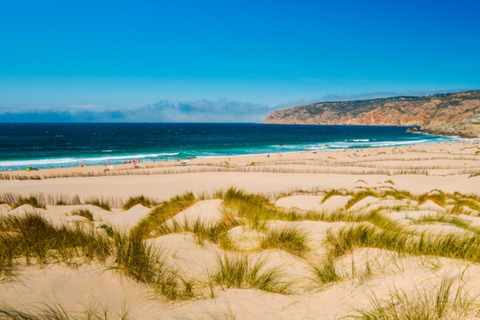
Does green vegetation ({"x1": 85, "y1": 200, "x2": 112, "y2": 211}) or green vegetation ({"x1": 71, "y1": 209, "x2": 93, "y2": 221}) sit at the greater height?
green vegetation ({"x1": 71, "y1": 209, "x2": 93, "y2": 221})

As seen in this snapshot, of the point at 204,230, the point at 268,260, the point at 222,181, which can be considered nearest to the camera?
the point at 268,260

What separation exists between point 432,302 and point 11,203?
11.0 meters

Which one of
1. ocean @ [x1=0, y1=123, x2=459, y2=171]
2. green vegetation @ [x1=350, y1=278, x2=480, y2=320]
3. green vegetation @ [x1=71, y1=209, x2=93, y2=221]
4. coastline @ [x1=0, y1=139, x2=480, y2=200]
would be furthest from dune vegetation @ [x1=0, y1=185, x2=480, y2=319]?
ocean @ [x1=0, y1=123, x2=459, y2=171]

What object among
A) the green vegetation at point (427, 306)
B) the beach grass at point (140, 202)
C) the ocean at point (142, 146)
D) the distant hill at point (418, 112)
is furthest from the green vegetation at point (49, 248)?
the distant hill at point (418, 112)

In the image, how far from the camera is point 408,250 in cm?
349

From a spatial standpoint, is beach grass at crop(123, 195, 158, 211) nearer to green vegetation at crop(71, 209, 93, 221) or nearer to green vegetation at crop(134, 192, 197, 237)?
green vegetation at crop(71, 209, 93, 221)

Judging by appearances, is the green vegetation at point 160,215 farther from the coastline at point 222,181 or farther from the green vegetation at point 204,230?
the coastline at point 222,181

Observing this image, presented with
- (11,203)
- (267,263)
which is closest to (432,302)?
(267,263)

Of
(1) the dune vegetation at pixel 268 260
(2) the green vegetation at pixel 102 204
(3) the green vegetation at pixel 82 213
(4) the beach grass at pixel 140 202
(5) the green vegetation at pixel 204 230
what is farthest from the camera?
(4) the beach grass at pixel 140 202

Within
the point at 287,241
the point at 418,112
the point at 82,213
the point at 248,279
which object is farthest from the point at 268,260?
the point at 418,112

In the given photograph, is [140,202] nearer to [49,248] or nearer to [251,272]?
[49,248]

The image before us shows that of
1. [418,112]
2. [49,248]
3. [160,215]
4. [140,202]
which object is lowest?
[140,202]

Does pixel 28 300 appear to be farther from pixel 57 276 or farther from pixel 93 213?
pixel 93 213

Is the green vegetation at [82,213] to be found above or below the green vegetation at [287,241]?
below
